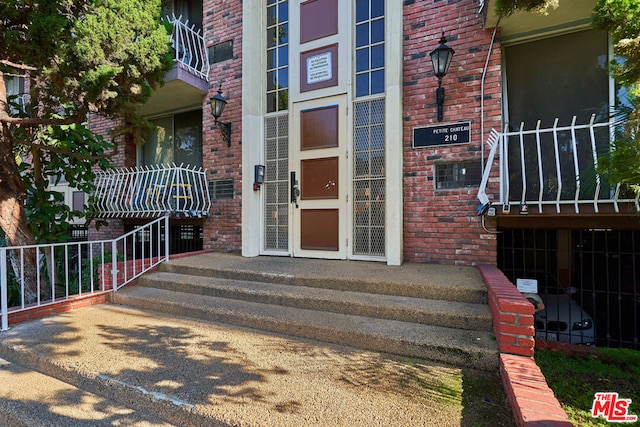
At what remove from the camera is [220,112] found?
571cm

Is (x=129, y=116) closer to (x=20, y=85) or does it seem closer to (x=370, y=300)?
(x=370, y=300)

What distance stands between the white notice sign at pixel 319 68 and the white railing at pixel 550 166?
2658 mm

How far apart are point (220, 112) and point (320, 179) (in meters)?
2.20

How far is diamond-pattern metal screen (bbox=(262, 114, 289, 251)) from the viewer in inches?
216

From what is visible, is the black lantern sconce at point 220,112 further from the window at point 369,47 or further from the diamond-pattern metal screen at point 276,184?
the window at point 369,47

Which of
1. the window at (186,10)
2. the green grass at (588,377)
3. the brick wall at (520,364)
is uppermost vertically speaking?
the window at (186,10)

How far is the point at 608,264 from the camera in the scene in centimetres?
388

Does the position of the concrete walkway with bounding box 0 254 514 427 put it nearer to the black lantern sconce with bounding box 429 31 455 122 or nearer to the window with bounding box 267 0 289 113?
the black lantern sconce with bounding box 429 31 455 122

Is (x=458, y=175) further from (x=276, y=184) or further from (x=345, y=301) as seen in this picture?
(x=276, y=184)

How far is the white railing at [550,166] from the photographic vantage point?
3441mm

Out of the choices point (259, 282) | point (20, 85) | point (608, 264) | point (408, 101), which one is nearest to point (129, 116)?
point (259, 282)

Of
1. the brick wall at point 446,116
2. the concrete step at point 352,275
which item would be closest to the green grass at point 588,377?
the concrete step at point 352,275

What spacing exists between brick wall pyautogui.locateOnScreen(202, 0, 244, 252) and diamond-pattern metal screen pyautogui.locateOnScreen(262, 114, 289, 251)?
1.08ft

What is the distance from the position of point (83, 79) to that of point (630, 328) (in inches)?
263
